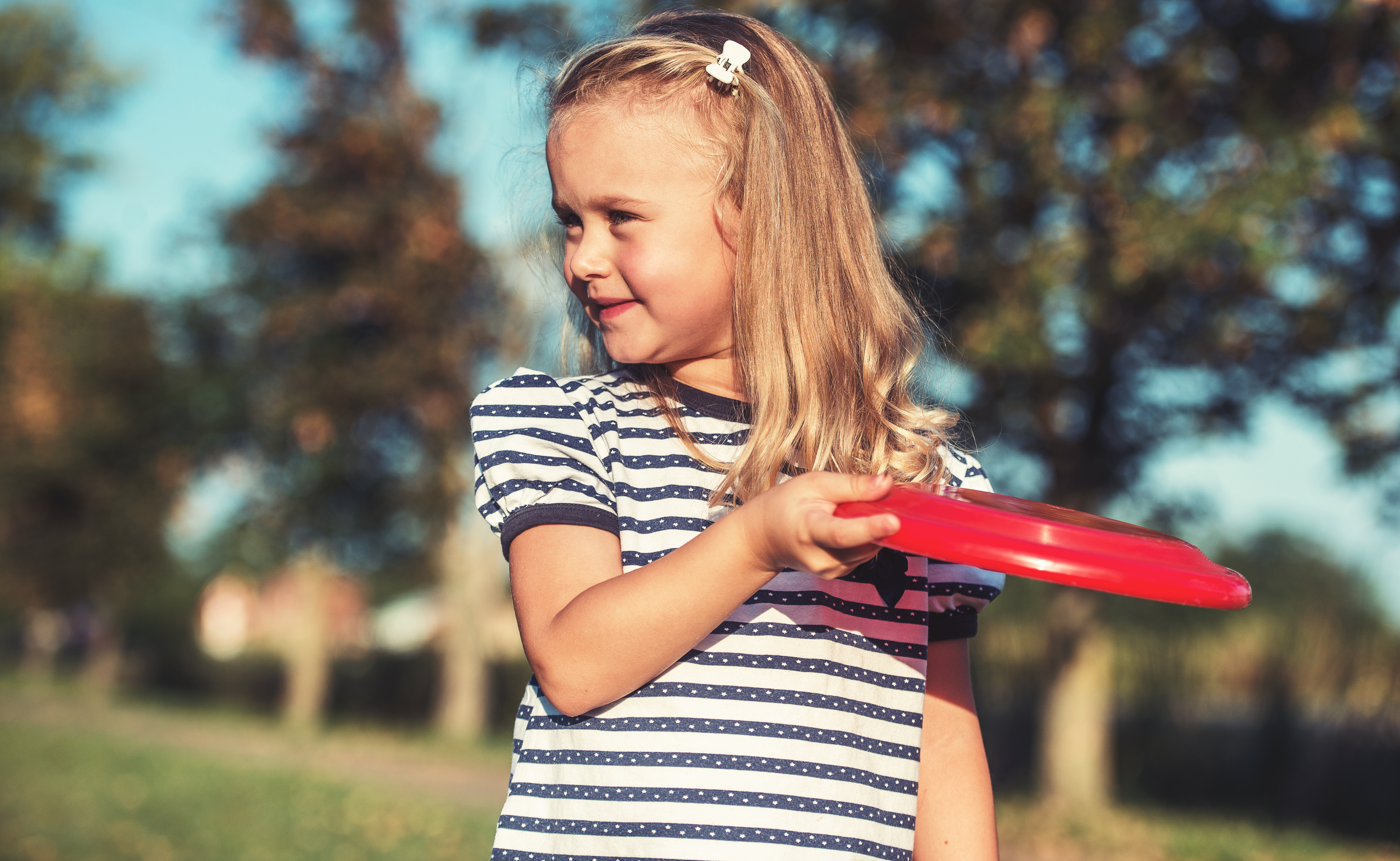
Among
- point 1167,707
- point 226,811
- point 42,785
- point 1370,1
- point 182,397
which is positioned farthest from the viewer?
point 182,397

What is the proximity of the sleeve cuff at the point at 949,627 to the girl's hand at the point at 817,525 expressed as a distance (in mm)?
458

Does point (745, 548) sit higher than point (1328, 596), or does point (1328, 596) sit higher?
point (1328, 596)

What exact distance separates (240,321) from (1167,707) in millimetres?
13068

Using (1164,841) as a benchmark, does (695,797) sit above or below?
above

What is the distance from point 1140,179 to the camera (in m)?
7.54

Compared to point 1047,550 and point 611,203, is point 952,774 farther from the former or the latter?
point 611,203

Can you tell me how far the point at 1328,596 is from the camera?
9195 mm

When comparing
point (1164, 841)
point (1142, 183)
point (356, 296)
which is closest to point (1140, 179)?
point (1142, 183)

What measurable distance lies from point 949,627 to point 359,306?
14.3 metres

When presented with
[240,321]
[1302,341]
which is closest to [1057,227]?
[1302,341]

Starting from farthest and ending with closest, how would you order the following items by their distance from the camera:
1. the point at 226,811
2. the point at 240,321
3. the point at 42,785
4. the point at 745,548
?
the point at 240,321 → the point at 42,785 → the point at 226,811 → the point at 745,548

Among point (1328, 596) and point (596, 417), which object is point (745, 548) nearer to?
point (596, 417)

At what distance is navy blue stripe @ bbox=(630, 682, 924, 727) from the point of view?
1.29 meters

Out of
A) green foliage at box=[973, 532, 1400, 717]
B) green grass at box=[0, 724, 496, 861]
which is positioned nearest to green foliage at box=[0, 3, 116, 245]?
green grass at box=[0, 724, 496, 861]
